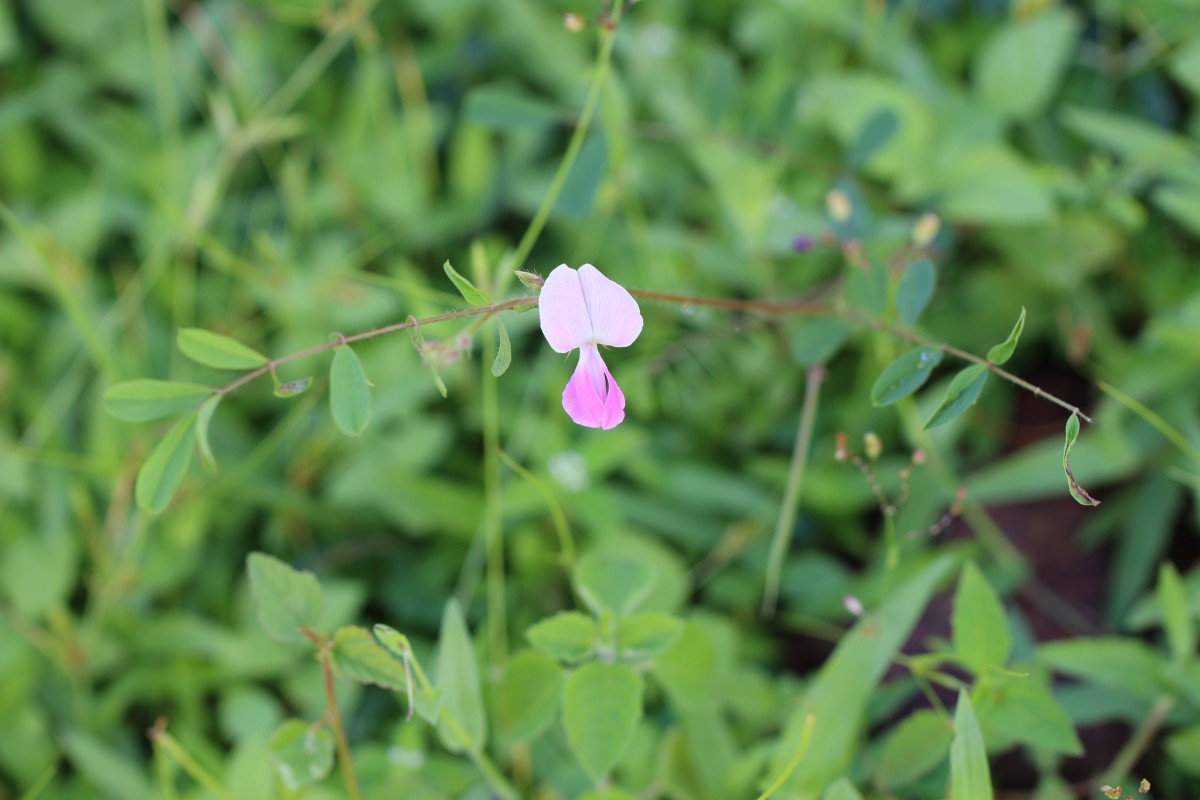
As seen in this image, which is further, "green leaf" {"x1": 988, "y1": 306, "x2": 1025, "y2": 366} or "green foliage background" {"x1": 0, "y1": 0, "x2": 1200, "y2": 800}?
"green foliage background" {"x1": 0, "y1": 0, "x2": 1200, "y2": 800}

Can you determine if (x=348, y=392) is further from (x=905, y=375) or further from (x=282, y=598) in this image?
(x=905, y=375)

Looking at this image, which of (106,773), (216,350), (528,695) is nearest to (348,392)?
(216,350)

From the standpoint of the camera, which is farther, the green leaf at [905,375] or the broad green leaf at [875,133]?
the broad green leaf at [875,133]

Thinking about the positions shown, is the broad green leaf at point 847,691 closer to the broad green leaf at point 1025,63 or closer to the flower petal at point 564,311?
the flower petal at point 564,311

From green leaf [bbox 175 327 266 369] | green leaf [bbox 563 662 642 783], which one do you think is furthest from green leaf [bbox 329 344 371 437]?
green leaf [bbox 563 662 642 783]

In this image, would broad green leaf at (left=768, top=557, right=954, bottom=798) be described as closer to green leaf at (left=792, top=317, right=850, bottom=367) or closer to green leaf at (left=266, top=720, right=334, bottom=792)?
green leaf at (left=792, top=317, right=850, bottom=367)

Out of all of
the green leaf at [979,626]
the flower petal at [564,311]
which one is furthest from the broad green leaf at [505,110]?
the green leaf at [979,626]

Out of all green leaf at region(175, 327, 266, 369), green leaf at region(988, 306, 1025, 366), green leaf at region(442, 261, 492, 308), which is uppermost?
green leaf at region(442, 261, 492, 308)

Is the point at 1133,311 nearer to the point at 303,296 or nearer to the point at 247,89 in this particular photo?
the point at 303,296
